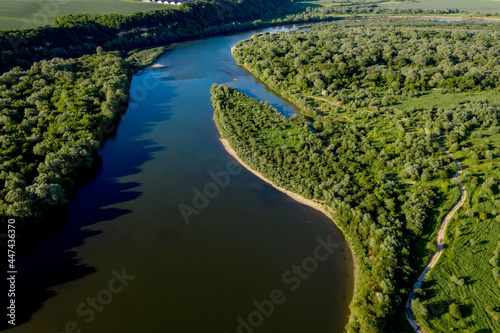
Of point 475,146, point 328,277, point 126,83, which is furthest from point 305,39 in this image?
point 328,277

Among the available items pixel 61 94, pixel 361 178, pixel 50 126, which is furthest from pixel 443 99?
pixel 61 94

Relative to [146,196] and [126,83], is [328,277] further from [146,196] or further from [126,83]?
[126,83]

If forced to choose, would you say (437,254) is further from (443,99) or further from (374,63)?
(374,63)

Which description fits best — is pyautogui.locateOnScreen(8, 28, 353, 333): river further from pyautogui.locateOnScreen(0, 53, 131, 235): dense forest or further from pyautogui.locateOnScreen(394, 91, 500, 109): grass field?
pyautogui.locateOnScreen(394, 91, 500, 109): grass field

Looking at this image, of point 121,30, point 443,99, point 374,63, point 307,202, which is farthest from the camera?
point 121,30

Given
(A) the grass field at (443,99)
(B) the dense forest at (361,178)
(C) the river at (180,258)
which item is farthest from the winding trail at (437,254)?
(A) the grass field at (443,99)

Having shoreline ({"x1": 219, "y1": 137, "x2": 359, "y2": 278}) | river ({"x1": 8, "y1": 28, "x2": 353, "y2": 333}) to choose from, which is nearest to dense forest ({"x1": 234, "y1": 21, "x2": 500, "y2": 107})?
shoreline ({"x1": 219, "y1": 137, "x2": 359, "y2": 278})
